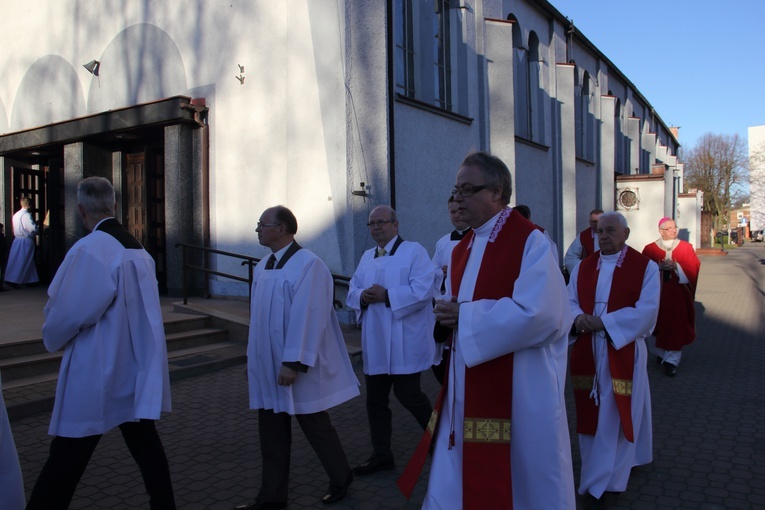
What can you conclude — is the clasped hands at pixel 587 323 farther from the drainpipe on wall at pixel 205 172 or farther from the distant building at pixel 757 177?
the distant building at pixel 757 177

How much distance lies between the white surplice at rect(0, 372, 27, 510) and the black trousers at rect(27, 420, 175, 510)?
14cm

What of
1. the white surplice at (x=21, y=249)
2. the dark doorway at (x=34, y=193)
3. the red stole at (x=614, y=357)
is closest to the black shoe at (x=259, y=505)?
the red stole at (x=614, y=357)

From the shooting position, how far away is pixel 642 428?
15.1 feet

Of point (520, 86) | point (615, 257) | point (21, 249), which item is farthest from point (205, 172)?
point (520, 86)

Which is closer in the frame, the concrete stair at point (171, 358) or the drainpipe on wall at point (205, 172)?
the concrete stair at point (171, 358)

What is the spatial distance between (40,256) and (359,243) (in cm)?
909

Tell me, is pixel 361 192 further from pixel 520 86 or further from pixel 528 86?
pixel 528 86

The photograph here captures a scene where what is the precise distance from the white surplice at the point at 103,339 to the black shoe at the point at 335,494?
129cm

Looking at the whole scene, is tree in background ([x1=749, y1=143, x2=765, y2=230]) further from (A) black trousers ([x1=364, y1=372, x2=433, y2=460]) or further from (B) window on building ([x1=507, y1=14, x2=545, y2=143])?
(A) black trousers ([x1=364, y1=372, x2=433, y2=460])

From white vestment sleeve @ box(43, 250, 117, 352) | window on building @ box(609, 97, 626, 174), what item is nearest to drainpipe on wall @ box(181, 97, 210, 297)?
white vestment sleeve @ box(43, 250, 117, 352)

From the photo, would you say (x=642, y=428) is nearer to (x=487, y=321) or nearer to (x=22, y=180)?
Answer: (x=487, y=321)

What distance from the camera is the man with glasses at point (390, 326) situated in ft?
16.1

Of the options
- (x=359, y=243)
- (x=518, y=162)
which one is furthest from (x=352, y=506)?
(x=518, y=162)

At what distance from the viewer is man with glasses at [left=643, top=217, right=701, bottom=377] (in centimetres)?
838
